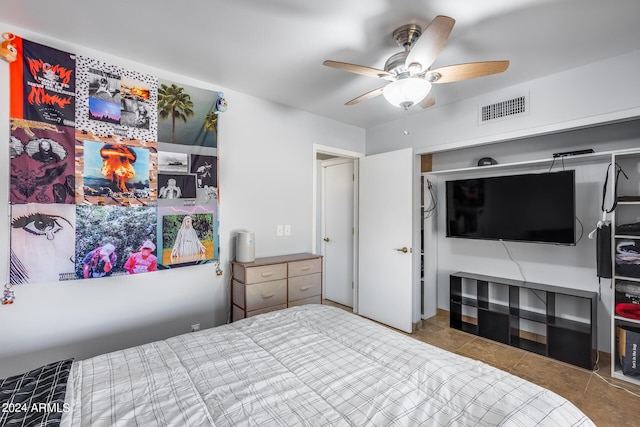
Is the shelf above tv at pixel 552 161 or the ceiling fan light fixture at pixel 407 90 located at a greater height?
the ceiling fan light fixture at pixel 407 90

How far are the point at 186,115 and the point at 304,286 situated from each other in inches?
77.9

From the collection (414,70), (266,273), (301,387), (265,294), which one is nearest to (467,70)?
(414,70)

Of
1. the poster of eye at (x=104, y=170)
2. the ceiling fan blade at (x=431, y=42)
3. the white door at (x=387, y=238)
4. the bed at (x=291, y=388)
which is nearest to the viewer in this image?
the bed at (x=291, y=388)

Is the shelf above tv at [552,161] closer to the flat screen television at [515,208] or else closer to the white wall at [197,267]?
the flat screen television at [515,208]

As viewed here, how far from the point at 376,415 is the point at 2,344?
2.38 metres

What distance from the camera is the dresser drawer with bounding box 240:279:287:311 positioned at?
2.55 meters

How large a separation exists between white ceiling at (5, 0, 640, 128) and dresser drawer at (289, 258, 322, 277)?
1751 millimetres

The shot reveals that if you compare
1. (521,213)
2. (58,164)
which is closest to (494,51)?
(521,213)

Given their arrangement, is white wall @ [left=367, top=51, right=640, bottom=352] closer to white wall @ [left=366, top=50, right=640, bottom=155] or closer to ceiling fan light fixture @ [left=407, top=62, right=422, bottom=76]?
white wall @ [left=366, top=50, right=640, bottom=155]

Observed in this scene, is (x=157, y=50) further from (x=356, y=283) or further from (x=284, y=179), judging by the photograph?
(x=356, y=283)

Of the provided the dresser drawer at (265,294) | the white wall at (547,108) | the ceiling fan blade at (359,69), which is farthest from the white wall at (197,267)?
the ceiling fan blade at (359,69)

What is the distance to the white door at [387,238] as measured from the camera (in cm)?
329

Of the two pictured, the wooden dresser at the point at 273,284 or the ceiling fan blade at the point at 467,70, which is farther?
the wooden dresser at the point at 273,284

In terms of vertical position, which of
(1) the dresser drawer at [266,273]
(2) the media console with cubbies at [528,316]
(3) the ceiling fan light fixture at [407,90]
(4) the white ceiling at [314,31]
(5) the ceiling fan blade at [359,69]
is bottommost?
(2) the media console with cubbies at [528,316]
